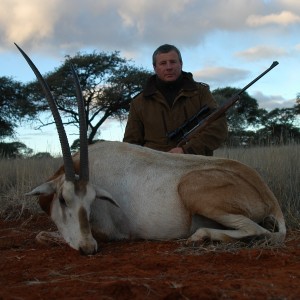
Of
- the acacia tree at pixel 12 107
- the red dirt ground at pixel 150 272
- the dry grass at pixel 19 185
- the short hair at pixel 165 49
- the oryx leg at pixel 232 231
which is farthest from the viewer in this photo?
the acacia tree at pixel 12 107

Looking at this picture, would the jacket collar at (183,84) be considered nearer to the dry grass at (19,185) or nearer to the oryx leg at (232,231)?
the dry grass at (19,185)

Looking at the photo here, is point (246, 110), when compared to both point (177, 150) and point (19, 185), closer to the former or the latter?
point (19, 185)

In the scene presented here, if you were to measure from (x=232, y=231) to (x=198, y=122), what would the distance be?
1874mm

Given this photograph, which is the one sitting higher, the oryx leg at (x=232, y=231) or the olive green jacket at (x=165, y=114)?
the olive green jacket at (x=165, y=114)

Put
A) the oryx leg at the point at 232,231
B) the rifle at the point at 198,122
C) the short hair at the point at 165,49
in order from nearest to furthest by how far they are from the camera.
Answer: the oryx leg at the point at 232,231 < the rifle at the point at 198,122 < the short hair at the point at 165,49

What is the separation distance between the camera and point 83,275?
2.56 m

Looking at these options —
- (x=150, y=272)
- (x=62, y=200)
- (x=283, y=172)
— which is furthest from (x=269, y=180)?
(x=150, y=272)

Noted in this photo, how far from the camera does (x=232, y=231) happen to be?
3.37 metres

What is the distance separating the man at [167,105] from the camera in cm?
510

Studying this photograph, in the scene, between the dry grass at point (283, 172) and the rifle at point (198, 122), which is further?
the rifle at point (198, 122)

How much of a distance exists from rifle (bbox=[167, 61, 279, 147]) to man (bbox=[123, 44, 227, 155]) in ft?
0.22

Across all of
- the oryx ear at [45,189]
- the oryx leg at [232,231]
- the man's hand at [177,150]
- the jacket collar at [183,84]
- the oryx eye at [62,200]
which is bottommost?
the oryx leg at [232,231]

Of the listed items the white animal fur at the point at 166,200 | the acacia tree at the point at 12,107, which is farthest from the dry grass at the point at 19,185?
the acacia tree at the point at 12,107

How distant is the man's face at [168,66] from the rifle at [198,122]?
0.44 meters
